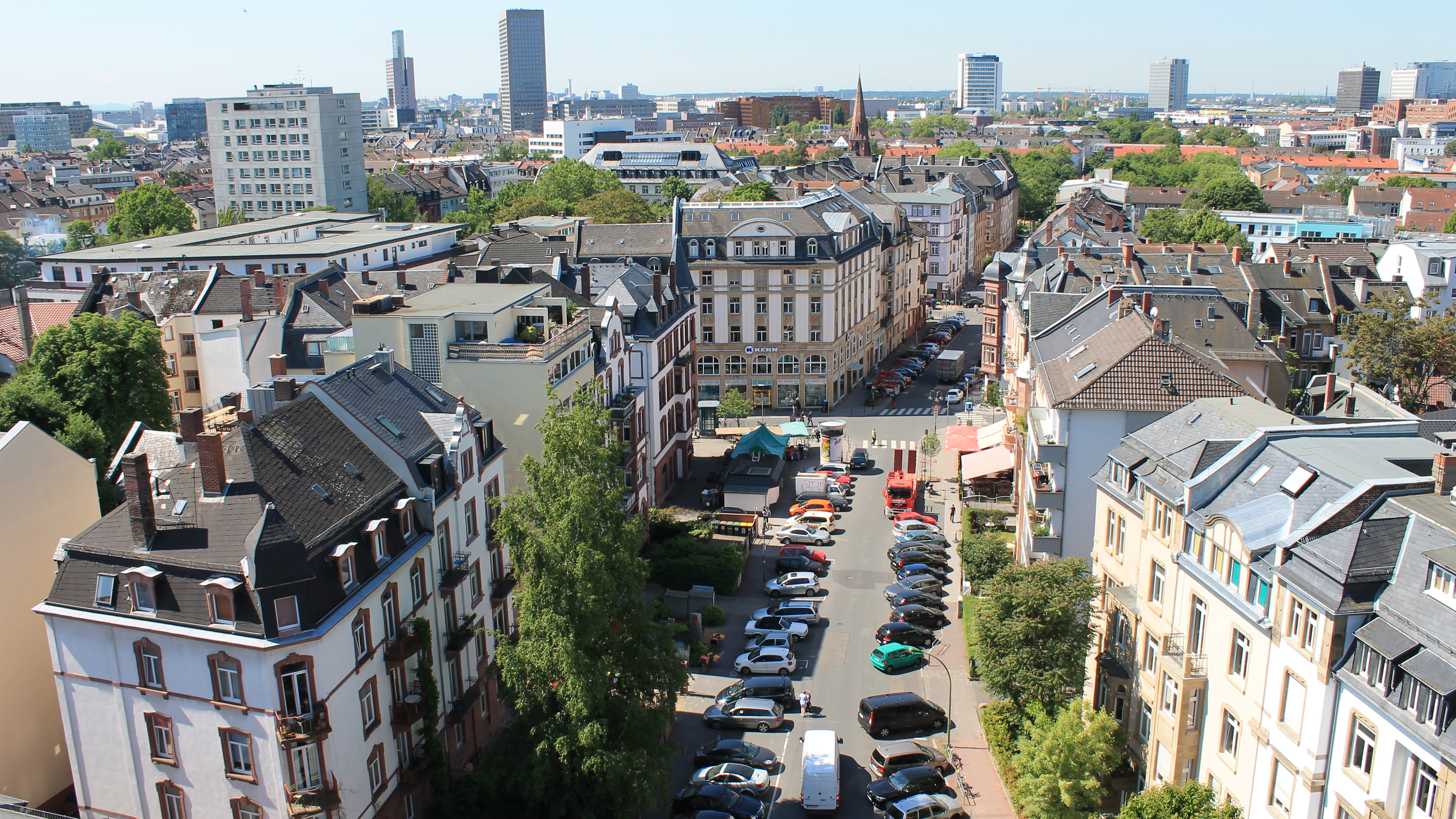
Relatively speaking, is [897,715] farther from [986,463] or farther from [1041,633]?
[986,463]

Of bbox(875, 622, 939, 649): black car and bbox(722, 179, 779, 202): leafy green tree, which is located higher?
bbox(722, 179, 779, 202): leafy green tree

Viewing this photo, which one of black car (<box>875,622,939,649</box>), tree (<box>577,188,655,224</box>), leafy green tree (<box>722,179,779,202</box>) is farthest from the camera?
leafy green tree (<box>722,179,779,202</box>)

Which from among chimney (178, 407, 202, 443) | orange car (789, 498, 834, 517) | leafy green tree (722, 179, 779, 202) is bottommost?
orange car (789, 498, 834, 517)

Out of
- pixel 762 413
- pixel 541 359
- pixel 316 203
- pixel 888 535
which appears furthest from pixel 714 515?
pixel 316 203

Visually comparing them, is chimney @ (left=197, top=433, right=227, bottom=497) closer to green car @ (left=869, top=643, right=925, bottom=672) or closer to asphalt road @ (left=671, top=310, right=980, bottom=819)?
asphalt road @ (left=671, top=310, right=980, bottom=819)

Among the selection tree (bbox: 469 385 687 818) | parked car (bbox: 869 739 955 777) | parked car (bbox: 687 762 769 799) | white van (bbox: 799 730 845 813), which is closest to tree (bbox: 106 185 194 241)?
tree (bbox: 469 385 687 818)
